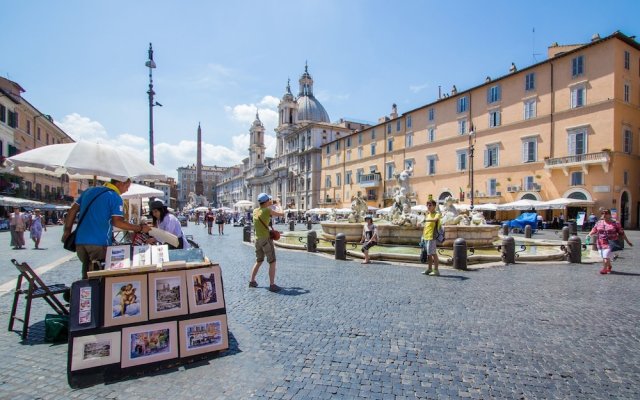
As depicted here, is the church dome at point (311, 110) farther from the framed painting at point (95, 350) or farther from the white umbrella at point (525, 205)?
the framed painting at point (95, 350)

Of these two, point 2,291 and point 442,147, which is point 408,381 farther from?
point 442,147

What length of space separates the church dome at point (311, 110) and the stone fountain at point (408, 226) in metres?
64.1

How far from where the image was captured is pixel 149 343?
11.8 ft

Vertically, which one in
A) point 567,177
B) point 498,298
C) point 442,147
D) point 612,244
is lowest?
point 498,298

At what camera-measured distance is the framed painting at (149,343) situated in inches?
137

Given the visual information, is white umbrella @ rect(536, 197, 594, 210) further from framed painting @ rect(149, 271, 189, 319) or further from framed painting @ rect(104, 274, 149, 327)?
framed painting @ rect(104, 274, 149, 327)

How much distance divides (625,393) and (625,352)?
1131mm

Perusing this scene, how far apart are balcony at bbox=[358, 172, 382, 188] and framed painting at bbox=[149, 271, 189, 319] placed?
45.6 metres

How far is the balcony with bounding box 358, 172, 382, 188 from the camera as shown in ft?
159

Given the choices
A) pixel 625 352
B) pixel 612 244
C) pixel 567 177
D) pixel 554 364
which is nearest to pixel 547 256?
pixel 612 244

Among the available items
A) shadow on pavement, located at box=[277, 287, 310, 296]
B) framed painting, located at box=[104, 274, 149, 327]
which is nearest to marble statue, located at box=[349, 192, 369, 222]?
shadow on pavement, located at box=[277, 287, 310, 296]

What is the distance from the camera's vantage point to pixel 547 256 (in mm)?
10891

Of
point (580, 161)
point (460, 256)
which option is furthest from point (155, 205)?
point (580, 161)

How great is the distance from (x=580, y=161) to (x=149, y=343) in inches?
1219
